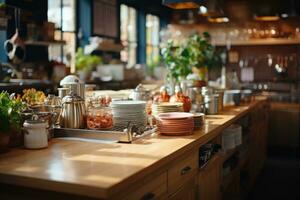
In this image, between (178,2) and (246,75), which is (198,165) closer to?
(178,2)

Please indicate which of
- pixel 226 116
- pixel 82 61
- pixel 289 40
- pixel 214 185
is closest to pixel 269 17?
pixel 289 40

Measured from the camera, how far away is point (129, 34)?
875cm

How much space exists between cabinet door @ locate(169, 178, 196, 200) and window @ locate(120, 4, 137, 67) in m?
6.15

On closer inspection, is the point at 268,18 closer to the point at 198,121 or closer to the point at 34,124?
the point at 198,121

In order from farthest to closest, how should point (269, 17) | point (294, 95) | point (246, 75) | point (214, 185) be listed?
point (246, 75) → point (269, 17) → point (294, 95) → point (214, 185)

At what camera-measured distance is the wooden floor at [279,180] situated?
447 centimetres

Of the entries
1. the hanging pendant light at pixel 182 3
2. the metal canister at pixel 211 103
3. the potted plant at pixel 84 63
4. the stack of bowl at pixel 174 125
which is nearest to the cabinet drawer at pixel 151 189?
the stack of bowl at pixel 174 125

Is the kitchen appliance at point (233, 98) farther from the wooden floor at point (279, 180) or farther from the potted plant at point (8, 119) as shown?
the potted plant at point (8, 119)

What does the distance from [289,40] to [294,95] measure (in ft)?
3.36

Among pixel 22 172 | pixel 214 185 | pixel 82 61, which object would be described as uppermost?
pixel 82 61

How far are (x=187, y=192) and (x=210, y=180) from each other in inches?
21.2

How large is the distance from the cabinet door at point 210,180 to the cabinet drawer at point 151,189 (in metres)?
0.65

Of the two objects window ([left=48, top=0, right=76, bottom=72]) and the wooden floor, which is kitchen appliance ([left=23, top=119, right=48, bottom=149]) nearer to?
the wooden floor

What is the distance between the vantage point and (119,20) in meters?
8.08
